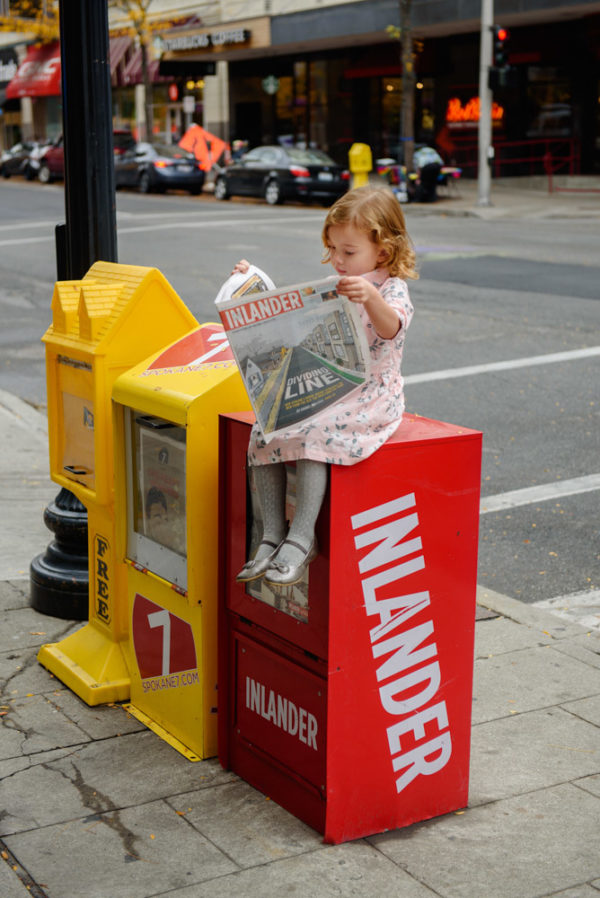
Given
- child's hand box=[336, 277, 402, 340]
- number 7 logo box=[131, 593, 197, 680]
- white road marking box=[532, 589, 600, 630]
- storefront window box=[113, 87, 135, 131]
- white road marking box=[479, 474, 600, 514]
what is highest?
storefront window box=[113, 87, 135, 131]

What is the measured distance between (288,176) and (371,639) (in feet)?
82.4

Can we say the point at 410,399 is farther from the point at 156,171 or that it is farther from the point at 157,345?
the point at 156,171

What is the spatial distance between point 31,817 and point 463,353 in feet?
25.8

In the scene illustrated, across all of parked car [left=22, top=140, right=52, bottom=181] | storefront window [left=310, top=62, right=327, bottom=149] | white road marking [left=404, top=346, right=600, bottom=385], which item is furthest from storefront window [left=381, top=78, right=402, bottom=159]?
white road marking [left=404, top=346, right=600, bottom=385]

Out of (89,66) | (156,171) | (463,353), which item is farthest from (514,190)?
(89,66)

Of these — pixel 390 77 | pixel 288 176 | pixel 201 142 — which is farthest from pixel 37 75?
pixel 201 142

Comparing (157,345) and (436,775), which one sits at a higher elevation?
(157,345)

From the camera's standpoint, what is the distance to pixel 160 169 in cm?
3144

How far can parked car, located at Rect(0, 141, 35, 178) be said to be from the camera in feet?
129

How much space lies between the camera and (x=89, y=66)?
184 inches

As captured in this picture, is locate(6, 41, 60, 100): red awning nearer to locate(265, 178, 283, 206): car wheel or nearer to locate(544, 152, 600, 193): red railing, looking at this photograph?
locate(265, 178, 283, 206): car wheel

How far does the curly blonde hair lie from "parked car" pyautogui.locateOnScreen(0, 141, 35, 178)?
3794 cm

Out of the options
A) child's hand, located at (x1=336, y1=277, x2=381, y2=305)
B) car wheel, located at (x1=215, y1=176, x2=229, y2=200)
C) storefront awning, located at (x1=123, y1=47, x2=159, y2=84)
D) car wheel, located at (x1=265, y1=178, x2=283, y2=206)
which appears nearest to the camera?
child's hand, located at (x1=336, y1=277, x2=381, y2=305)

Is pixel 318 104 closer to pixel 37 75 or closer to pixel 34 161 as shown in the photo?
pixel 34 161
